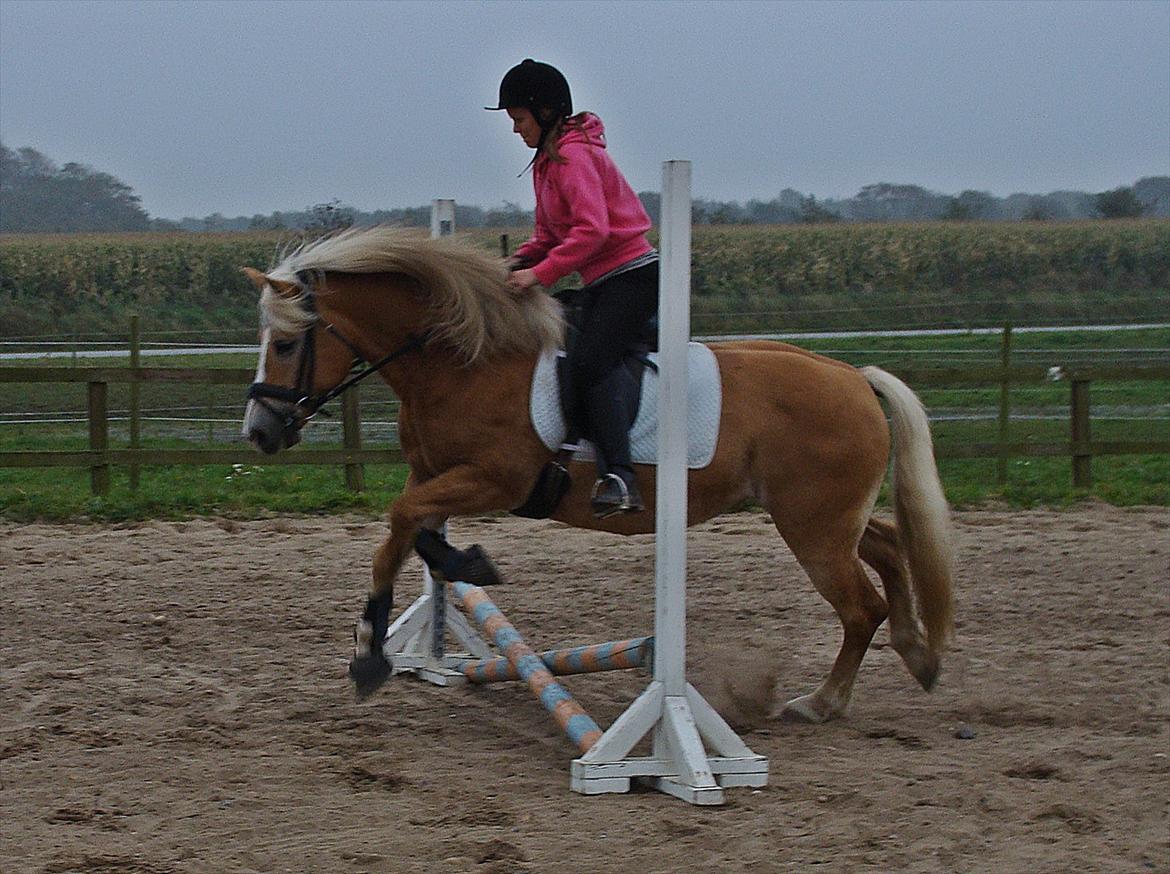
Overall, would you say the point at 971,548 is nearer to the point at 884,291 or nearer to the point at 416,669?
the point at 416,669

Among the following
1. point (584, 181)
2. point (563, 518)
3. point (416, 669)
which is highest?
point (584, 181)

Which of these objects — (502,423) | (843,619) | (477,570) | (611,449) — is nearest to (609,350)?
(611,449)

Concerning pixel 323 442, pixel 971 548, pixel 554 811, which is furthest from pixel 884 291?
pixel 554 811

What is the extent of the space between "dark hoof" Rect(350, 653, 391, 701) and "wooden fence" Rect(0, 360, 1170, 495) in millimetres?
5473

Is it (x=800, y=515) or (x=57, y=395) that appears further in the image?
(x=57, y=395)

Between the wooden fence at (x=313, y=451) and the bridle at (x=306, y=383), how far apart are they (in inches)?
208

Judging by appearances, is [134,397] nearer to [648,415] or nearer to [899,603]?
[648,415]

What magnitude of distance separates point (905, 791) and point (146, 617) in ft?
13.7

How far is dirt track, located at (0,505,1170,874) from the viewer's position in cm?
370

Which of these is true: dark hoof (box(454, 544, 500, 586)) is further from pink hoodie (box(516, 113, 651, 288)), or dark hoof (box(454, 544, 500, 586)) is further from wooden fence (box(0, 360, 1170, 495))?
wooden fence (box(0, 360, 1170, 495))

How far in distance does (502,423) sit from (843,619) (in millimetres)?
1579

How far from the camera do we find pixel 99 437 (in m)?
10.1

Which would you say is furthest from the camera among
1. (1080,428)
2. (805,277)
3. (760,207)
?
(760,207)

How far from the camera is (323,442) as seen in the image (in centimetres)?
1269
